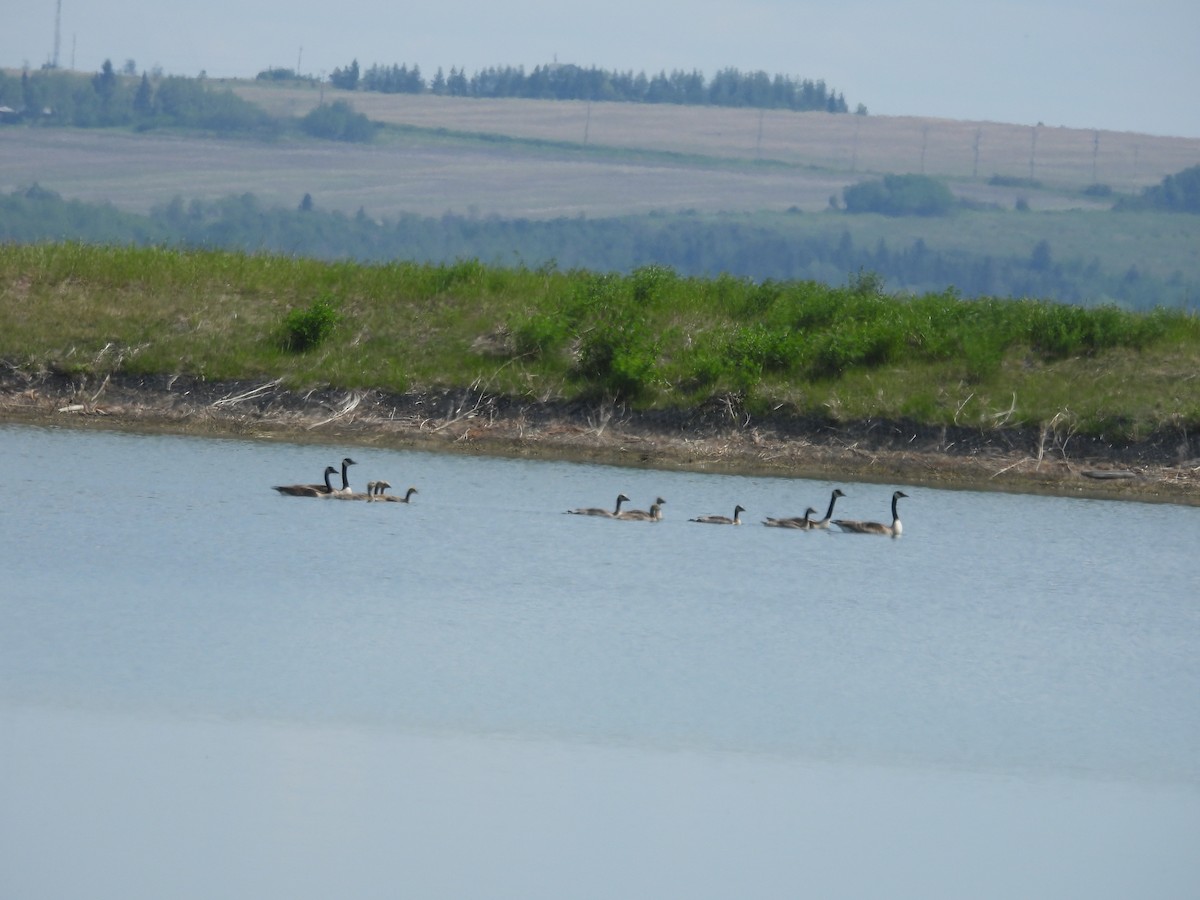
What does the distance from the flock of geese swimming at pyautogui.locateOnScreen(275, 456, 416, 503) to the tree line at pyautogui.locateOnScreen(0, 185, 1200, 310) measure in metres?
93.3

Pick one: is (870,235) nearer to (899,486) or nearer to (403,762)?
(899,486)

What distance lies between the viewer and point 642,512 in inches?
923

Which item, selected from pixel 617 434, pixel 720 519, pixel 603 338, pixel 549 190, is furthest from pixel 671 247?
pixel 720 519

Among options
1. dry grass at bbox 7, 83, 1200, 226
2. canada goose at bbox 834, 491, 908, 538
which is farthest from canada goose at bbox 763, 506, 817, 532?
dry grass at bbox 7, 83, 1200, 226

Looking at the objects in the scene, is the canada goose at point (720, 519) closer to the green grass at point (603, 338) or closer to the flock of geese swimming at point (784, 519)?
the flock of geese swimming at point (784, 519)

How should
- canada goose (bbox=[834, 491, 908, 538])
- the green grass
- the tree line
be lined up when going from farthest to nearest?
the tree line → the green grass → canada goose (bbox=[834, 491, 908, 538])

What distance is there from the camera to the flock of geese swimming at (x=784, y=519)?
2331cm

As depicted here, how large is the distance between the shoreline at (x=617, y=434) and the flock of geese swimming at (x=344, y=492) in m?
4.54

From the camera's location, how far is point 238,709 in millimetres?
13570

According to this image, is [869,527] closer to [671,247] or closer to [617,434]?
[617,434]

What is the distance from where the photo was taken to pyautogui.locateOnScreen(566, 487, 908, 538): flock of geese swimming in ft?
76.5

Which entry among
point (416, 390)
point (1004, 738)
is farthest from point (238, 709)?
point (416, 390)

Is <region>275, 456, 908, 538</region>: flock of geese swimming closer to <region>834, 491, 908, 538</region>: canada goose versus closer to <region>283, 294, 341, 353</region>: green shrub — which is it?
<region>834, 491, 908, 538</region>: canada goose

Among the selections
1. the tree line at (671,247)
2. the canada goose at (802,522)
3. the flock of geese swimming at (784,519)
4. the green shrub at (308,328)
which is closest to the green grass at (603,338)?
the green shrub at (308,328)
